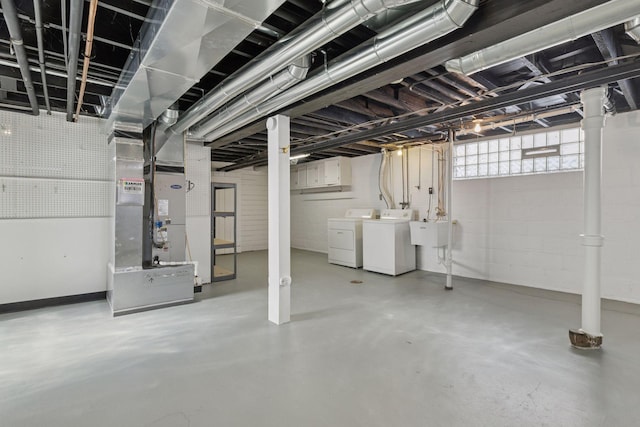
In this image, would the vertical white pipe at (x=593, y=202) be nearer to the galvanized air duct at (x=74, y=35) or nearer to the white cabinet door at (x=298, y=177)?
the galvanized air duct at (x=74, y=35)

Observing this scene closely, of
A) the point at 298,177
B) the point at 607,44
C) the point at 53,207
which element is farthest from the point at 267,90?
the point at 298,177

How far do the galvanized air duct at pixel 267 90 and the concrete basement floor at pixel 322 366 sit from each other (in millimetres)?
2230

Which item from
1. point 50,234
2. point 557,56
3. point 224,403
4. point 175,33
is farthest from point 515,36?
point 50,234

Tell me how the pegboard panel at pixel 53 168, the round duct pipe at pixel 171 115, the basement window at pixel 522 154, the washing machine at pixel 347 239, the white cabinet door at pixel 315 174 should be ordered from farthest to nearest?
the white cabinet door at pixel 315 174
the washing machine at pixel 347 239
the basement window at pixel 522 154
the pegboard panel at pixel 53 168
the round duct pipe at pixel 171 115

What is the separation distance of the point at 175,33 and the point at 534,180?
16.4 feet

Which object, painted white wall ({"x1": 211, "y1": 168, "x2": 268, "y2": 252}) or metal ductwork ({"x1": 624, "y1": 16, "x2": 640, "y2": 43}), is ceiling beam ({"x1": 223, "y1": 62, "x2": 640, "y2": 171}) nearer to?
metal ductwork ({"x1": 624, "y1": 16, "x2": 640, "y2": 43})

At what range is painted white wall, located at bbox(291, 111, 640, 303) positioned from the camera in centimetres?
386

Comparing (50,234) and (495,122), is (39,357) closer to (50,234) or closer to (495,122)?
(50,234)

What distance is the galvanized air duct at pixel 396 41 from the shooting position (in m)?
1.61

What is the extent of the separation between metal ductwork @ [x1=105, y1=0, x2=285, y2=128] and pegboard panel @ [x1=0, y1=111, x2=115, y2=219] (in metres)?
1.85

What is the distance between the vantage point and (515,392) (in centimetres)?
206

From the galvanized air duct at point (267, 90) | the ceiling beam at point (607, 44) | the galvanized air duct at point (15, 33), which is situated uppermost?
the ceiling beam at point (607, 44)

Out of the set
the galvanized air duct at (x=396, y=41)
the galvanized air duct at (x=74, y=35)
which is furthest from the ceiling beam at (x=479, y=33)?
the galvanized air duct at (x=74, y=35)

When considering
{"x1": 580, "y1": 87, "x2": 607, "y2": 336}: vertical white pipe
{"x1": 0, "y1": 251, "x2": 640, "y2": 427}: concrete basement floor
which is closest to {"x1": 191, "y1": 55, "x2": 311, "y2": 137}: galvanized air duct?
{"x1": 0, "y1": 251, "x2": 640, "y2": 427}: concrete basement floor
